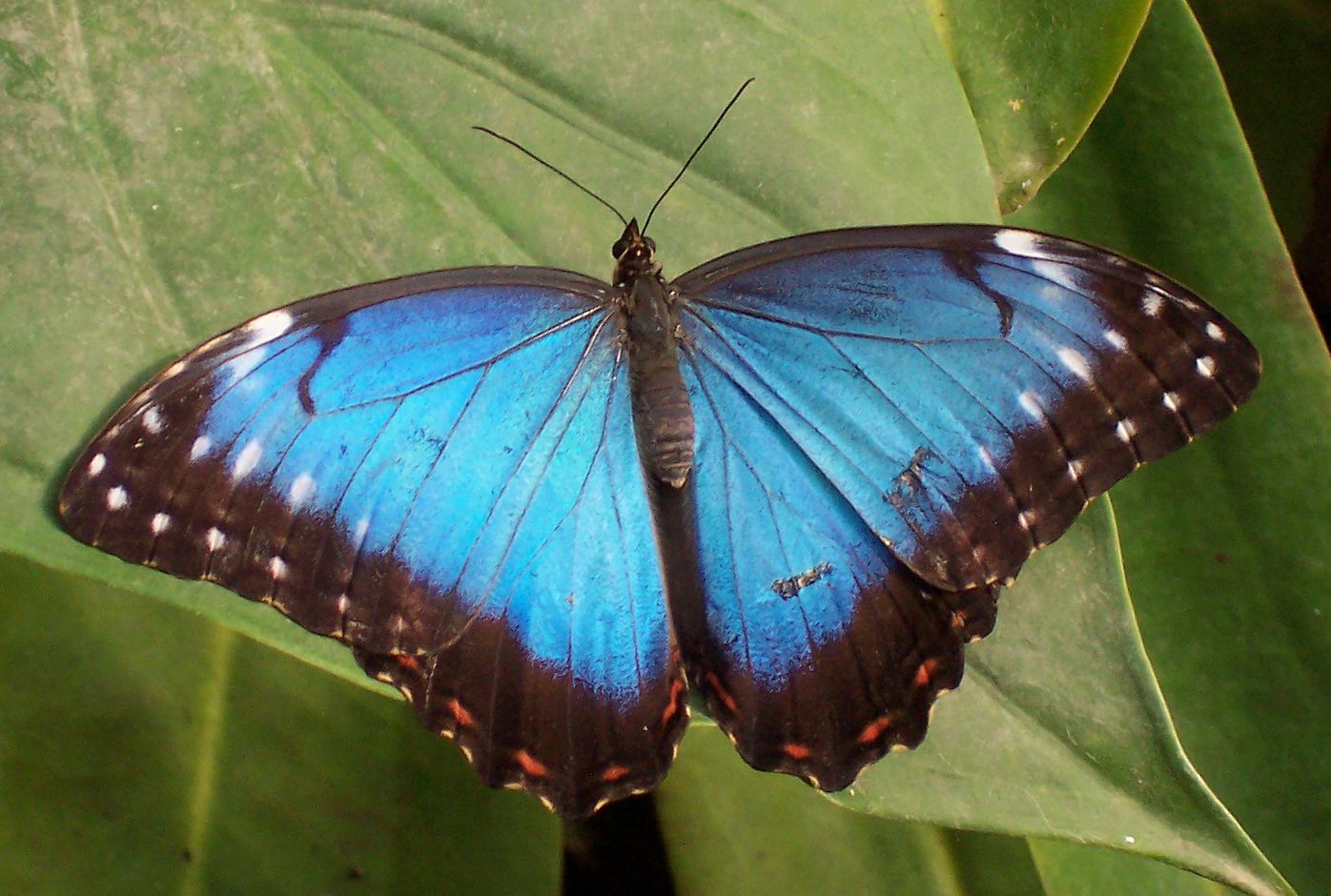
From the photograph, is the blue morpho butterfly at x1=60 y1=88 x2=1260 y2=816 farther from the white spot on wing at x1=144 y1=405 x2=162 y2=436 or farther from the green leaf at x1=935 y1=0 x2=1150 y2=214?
the green leaf at x1=935 y1=0 x2=1150 y2=214

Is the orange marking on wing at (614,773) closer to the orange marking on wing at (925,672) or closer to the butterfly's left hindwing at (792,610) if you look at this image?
the butterfly's left hindwing at (792,610)

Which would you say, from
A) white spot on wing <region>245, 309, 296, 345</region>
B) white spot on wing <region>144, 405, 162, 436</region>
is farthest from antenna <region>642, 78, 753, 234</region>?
white spot on wing <region>144, 405, 162, 436</region>

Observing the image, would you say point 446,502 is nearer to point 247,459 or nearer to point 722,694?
point 247,459

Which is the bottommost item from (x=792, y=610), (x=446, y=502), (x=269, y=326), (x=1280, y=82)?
(x=792, y=610)

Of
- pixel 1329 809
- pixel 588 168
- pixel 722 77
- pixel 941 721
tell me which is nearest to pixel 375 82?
pixel 588 168

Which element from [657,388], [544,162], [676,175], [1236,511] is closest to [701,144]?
[676,175]

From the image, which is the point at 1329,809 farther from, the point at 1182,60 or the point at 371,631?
the point at 371,631
